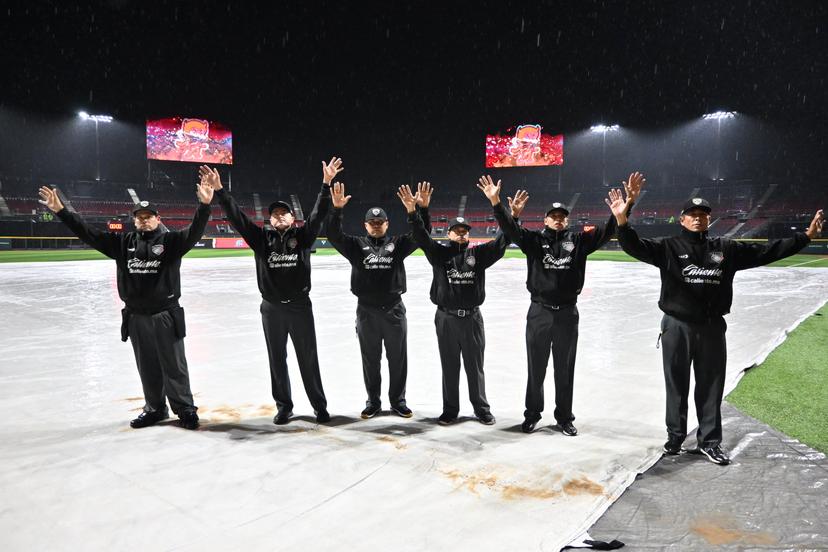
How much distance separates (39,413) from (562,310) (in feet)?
15.2

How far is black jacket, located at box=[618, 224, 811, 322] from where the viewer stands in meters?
3.87

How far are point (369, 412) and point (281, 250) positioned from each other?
5.35 feet

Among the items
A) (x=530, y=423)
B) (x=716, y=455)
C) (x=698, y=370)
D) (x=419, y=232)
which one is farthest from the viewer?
(x=419, y=232)

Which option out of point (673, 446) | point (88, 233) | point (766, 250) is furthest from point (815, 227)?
point (88, 233)

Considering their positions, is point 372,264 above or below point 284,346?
above

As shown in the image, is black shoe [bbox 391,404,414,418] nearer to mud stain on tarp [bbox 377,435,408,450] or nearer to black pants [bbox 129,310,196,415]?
mud stain on tarp [bbox 377,435,408,450]

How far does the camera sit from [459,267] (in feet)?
15.2

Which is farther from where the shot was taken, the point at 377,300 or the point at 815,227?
the point at 377,300

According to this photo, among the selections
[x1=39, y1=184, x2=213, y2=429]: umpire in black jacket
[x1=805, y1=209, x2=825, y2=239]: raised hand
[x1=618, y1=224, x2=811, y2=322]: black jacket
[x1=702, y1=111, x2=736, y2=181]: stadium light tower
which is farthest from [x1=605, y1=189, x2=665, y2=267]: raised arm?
[x1=702, y1=111, x2=736, y2=181]: stadium light tower

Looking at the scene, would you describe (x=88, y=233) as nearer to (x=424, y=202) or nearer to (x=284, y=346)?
(x=284, y=346)

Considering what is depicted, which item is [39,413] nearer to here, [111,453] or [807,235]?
[111,453]

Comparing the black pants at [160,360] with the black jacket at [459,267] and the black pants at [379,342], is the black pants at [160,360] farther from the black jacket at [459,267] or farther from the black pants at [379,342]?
the black jacket at [459,267]

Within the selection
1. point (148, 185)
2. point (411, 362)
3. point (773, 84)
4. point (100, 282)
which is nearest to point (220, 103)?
point (148, 185)

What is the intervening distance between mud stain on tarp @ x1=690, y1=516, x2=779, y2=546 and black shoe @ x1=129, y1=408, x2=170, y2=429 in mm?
4071
